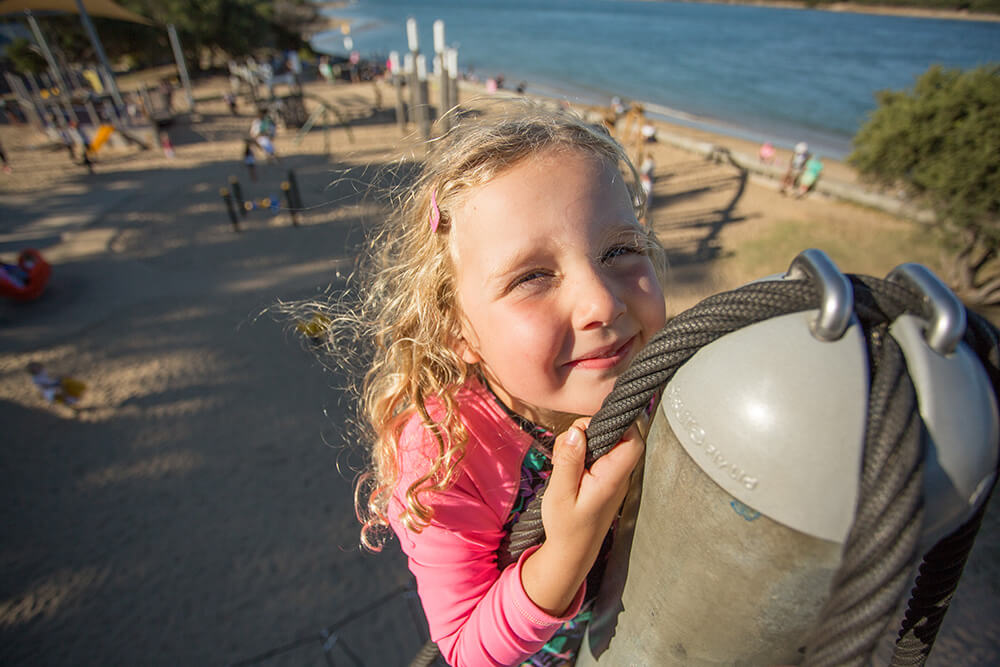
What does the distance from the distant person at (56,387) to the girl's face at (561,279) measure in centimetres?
818

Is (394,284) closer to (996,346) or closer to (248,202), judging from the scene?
(996,346)

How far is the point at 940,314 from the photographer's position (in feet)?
1.80

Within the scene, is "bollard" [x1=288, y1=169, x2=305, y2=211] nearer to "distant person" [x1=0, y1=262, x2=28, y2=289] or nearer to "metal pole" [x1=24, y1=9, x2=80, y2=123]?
"distant person" [x1=0, y1=262, x2=28, y2=289]

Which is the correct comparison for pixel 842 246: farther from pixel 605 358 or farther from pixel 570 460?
pixel 570 460

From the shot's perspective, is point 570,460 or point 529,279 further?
point 529,279

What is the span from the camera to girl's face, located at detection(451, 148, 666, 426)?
105cm

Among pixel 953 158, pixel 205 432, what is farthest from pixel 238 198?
pixel 953 158

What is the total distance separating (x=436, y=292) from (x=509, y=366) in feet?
1.38

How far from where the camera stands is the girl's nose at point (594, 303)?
102cm

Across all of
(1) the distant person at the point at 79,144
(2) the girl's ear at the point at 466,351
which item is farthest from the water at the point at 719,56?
(2) the girl's ear at the point at 466,351

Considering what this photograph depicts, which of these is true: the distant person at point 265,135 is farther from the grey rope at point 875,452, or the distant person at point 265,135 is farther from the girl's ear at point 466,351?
the grey rope at point 875,452

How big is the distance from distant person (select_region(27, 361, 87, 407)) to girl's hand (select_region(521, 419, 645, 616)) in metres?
8.33

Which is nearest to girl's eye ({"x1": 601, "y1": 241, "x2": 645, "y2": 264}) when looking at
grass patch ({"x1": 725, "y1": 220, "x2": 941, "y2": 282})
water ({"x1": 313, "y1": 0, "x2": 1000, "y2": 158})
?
grass patch ({"x1": 725, "y1": 220, "x2": 941, "y2": 282})

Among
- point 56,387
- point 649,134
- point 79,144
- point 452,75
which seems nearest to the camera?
point 56,387
